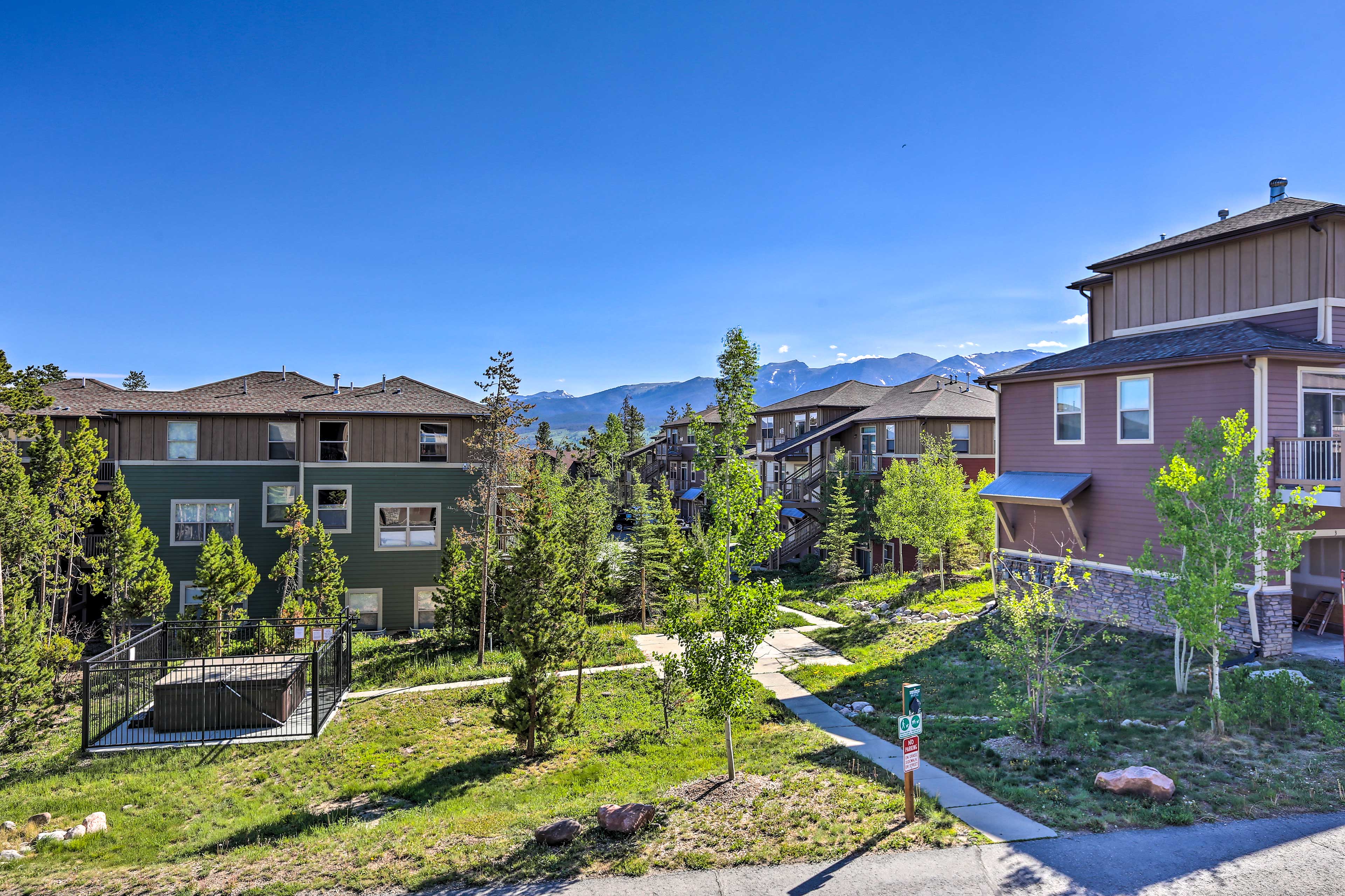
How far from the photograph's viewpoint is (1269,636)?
46.8 feet

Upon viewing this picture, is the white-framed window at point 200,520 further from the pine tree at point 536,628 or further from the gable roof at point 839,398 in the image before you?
the gable roof at point 839,398

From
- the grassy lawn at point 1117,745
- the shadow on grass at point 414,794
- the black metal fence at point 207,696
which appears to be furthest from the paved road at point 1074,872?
the black metal fence at point 207,696

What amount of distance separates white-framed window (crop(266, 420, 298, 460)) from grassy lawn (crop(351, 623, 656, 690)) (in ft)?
26.5

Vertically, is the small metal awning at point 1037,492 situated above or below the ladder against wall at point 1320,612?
above

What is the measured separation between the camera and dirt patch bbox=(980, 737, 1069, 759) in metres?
11.3

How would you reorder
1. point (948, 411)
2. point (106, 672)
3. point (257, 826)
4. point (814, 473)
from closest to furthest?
point (257, 826) < point (106, 672) < point (948, 411) < point (814, 473)

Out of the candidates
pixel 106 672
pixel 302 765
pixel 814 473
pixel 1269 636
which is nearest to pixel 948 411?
pixel 814 473

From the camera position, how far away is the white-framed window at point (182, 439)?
25922 mm

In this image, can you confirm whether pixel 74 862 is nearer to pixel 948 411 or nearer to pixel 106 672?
pixel 106 672

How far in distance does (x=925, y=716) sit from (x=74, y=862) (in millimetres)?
14392

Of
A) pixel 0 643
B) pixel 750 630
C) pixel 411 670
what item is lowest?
pixel 411 670

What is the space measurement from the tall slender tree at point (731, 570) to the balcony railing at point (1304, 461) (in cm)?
1150

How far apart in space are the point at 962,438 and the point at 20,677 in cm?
3512

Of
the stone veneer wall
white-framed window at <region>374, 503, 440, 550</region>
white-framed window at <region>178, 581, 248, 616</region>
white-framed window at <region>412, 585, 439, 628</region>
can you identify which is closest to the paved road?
the stone veneer wall
